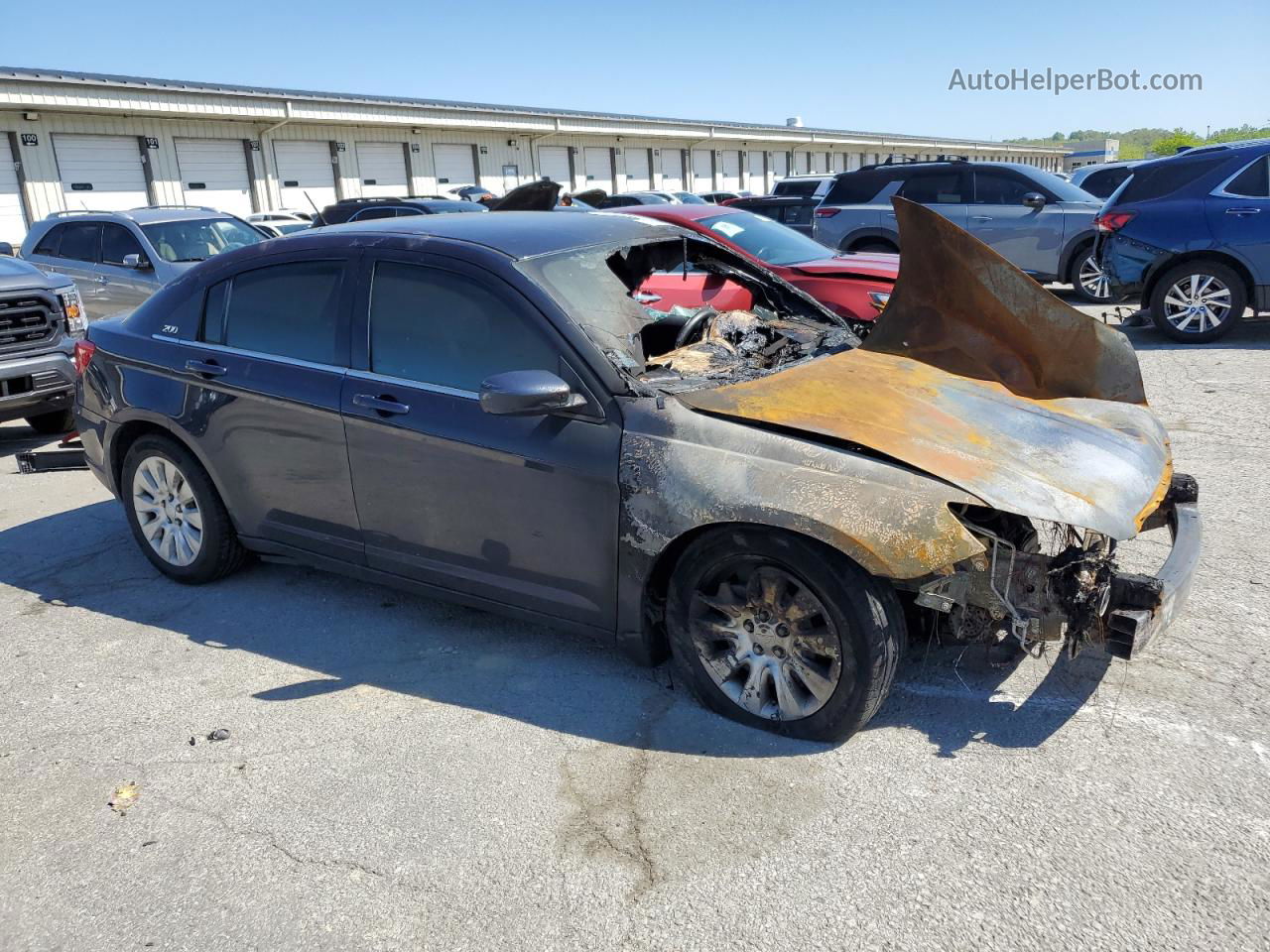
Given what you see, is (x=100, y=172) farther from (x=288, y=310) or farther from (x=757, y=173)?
(x=757, y=173)

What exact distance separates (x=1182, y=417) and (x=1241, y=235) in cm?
346

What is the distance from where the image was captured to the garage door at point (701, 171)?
150ft

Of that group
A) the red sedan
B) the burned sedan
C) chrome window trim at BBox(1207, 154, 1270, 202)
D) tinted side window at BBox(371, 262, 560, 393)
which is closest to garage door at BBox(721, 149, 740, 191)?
chrome window trim at BBox(1207, 154, 1270, 202)

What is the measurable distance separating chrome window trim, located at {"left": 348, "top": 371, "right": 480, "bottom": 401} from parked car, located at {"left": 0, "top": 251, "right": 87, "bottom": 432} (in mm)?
4200

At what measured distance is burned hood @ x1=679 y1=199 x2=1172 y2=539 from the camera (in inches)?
125

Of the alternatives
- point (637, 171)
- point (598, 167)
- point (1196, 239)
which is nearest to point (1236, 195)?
point (1196, 239)

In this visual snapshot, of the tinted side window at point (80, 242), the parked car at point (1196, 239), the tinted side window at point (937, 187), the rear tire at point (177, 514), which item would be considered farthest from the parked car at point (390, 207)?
the rear tire at point (177, 514)

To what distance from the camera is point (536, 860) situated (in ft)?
9.45

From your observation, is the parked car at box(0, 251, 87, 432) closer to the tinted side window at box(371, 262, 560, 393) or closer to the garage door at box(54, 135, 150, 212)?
the tinted side window at box(371, 262, 560, 393)

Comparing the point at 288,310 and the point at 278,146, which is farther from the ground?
the point at 278,146

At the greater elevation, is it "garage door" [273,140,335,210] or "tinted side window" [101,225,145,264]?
"garage door" [273,140,335,210]

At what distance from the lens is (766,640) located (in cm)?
336

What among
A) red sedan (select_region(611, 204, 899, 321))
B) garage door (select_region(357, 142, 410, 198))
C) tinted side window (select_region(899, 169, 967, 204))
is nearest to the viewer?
red sedan (select_region(611, 204, 899, 321))

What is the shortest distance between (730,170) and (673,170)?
5.20 metres
